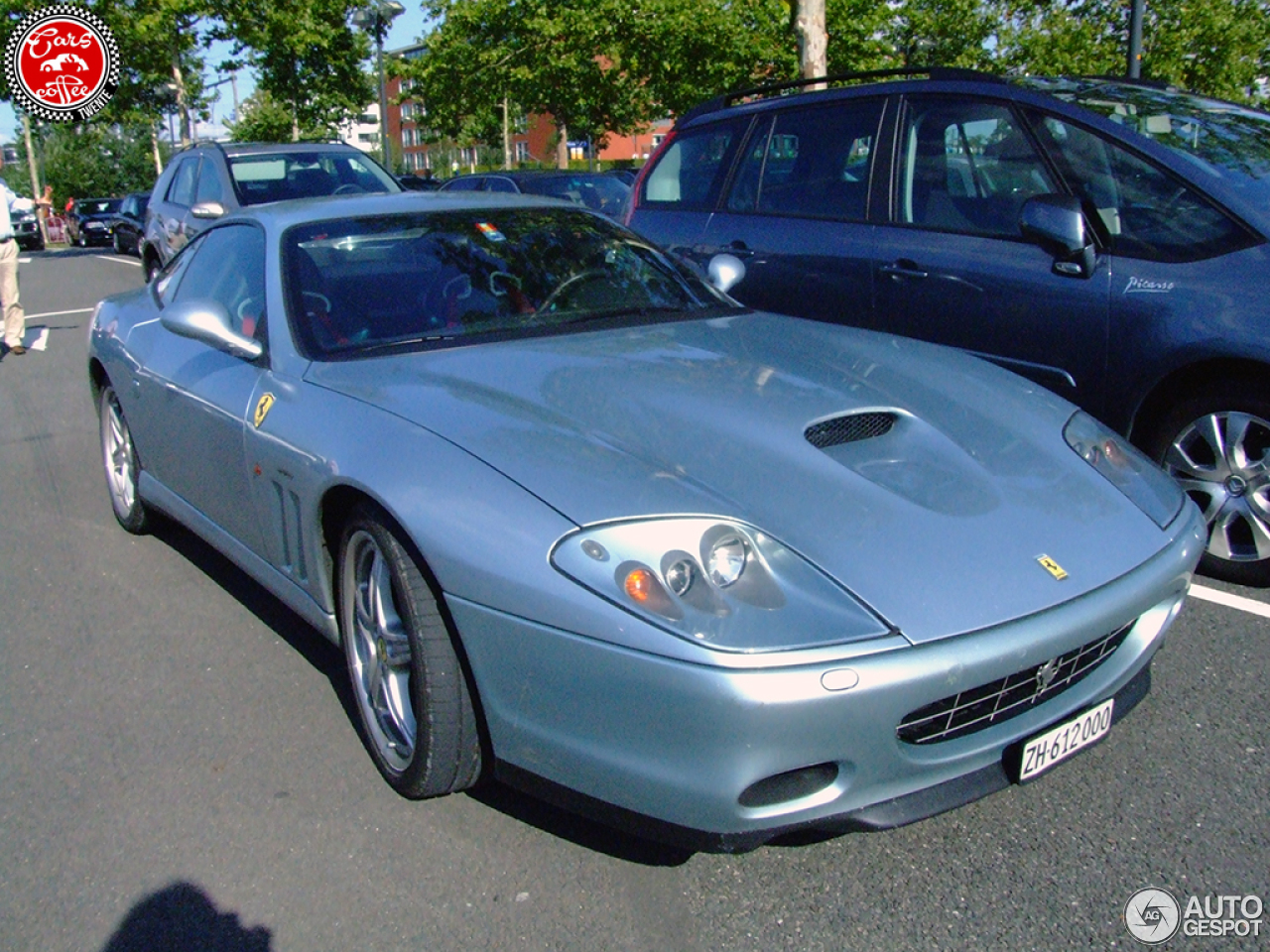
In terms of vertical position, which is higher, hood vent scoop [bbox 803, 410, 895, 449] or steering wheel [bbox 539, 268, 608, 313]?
steering wheel [bbox 539, 268, 608, 313]

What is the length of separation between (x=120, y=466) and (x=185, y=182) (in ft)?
22.9

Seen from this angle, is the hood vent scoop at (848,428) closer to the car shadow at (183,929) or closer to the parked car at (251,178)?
the car shadow at (183,929)

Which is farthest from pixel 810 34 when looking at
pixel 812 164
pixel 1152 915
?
pixel 1152 915

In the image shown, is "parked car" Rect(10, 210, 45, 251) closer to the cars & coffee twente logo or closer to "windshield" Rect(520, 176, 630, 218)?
the cars & coffee twente logo

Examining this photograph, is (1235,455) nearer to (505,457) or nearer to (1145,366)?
(1145,366)

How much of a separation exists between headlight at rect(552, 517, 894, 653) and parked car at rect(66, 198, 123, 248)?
38151 mm

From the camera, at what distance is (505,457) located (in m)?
2.57

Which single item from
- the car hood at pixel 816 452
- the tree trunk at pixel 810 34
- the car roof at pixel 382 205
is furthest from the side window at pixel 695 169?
the tree trunk at pixel 810 34

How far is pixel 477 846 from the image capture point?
8.79 feet

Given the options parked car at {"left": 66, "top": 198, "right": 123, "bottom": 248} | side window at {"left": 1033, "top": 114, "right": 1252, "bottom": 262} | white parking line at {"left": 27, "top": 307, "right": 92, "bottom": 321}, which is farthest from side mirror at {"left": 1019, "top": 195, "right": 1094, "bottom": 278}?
parked car at {"left": 66, "top": 198, "right": 123, "bottom": 248}

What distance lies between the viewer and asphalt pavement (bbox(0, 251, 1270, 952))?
2.39 metres

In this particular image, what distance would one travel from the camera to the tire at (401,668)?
2549 mm

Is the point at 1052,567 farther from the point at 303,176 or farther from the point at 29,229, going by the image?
the point at 29,229

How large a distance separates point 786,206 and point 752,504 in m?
3.54
